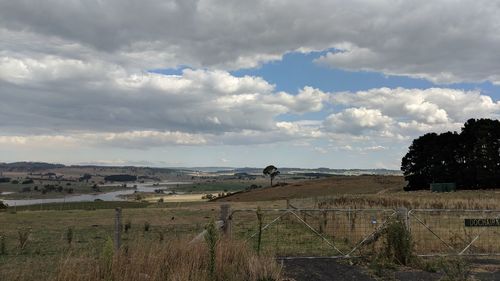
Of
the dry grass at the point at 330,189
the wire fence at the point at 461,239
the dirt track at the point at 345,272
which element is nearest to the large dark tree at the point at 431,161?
the dry grass at the point at 330,189

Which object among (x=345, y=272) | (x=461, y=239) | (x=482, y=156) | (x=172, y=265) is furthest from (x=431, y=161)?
(x=172, y=265)

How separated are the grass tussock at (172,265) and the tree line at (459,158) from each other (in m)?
74.9

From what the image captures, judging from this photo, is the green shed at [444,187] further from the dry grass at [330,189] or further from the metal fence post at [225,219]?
the metal fence post at [225,219]

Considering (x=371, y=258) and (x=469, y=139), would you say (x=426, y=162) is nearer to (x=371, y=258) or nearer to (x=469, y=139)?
(x=469, y=139)

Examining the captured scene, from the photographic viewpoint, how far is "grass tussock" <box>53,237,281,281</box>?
7.89 m

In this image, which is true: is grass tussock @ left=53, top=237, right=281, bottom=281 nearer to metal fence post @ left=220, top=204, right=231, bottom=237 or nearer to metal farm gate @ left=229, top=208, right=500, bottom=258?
metal farm gate @ left=229, top=208, right=500, bottom=258

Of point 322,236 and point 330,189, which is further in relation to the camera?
point 330,189

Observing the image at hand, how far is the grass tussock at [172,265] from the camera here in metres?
7.89

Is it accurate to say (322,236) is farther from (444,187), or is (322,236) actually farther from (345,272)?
(444,187)

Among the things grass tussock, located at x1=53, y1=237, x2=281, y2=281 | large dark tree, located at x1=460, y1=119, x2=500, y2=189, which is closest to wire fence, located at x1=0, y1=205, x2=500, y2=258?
grass tussock, located at x1=53, y1=237, x2=281, y2=281

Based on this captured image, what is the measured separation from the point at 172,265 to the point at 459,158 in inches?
3351

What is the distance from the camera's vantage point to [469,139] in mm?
85812

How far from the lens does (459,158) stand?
8581 cm

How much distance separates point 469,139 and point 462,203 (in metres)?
51.3
